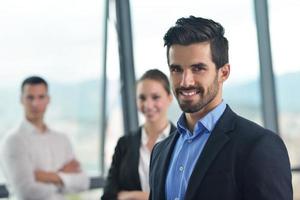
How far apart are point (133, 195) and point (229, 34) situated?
2272 mm

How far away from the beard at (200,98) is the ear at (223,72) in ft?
0.09

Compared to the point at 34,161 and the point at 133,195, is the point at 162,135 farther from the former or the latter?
the point at 34,161

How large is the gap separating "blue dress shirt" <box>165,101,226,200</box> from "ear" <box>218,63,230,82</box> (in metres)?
0.08

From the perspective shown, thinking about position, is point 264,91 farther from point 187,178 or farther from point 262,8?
point 187,178

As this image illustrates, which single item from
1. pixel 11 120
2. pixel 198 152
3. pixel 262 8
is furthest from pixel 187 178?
pixel 262 8

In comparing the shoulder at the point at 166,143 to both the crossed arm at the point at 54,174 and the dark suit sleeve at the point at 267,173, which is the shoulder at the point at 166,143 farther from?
the crossed arm at the point at 54,174

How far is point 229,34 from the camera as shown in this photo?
480 centimetres

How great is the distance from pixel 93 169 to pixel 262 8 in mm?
2115

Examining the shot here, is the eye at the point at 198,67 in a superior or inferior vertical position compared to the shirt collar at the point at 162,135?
superior

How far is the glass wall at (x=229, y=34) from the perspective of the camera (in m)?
4.92

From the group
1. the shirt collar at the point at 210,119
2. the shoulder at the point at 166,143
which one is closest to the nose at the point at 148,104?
the shoulder at the point at 166,143

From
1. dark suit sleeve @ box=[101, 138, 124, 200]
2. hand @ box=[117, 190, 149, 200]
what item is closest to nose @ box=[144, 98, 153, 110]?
dark suit sleeve @ box=[101, 138, 124, 200]

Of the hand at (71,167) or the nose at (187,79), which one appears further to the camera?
the hand at (71,167)

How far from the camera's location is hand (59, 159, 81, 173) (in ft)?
12.6
